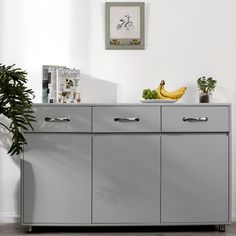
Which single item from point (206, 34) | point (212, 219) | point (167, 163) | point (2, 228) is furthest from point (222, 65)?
point (2, 228)

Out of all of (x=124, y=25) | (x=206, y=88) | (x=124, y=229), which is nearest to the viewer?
(x=124, y=229)

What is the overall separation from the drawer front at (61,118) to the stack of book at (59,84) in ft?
0.68

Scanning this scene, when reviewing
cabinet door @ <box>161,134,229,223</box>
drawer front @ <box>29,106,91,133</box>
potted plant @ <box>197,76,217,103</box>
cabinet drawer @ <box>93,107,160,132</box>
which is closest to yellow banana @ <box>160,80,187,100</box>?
potted plant @ <box>197,76,217,103</box>

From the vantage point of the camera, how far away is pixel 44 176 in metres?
3.69

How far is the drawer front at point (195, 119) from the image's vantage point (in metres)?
3.72

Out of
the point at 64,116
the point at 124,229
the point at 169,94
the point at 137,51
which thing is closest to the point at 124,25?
the point at 137,51

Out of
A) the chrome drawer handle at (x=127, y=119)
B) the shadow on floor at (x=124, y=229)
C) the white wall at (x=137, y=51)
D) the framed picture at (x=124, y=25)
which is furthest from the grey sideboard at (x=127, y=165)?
the framed picture at (x=124, y=25)

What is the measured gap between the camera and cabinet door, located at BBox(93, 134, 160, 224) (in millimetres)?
3699

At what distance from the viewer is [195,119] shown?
3715 mm

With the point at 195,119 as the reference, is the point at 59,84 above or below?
above

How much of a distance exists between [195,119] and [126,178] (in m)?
0.66

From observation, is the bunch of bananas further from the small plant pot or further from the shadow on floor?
the shadow on floor

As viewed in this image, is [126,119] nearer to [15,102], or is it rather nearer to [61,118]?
[61,118]

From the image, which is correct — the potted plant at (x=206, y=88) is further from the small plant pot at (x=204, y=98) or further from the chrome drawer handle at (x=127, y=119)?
the chrome drawer handle at (x=127, y=119)
